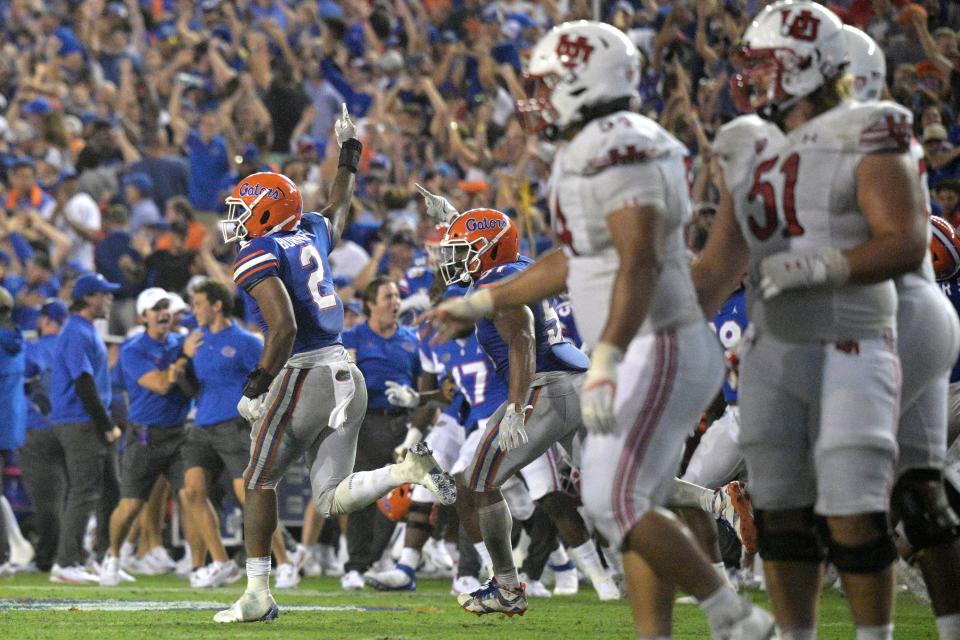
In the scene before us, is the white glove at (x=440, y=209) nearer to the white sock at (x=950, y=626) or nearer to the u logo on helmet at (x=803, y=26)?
the u logo on helmet at (x=803, y=26)

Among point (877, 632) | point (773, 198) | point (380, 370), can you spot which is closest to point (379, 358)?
point (380, 370)

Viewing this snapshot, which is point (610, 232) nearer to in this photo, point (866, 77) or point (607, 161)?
point (607, 161)

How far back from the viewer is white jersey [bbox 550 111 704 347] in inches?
172

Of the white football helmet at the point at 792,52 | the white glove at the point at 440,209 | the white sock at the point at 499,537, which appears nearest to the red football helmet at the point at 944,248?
the white football helmet at the point at 792,52

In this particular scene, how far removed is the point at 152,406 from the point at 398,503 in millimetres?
2039

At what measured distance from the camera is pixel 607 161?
437 cm

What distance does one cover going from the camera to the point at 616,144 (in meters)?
4.38

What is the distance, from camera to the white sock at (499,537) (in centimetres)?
748

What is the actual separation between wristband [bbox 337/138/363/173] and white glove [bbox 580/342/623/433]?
4101mm

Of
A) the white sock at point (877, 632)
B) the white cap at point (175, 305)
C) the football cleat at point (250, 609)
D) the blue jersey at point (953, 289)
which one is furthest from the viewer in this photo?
the white cap at point (175, 305)

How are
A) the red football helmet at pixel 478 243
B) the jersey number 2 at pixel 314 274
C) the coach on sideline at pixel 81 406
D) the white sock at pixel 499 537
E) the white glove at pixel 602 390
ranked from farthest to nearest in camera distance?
the coach on sideline at pixel 81 406, the red football helmet at pixel 478 243, the white sock at pixel 499 537, the jersey number 2 at pixel 314 274, the white glove at pixel 602 390

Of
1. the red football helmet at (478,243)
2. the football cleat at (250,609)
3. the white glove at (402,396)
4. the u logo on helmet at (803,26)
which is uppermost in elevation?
the u logo on helmet at (803,26)

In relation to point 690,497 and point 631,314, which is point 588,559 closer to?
point 690,497

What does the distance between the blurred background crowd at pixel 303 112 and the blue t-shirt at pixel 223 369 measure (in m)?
1.20
